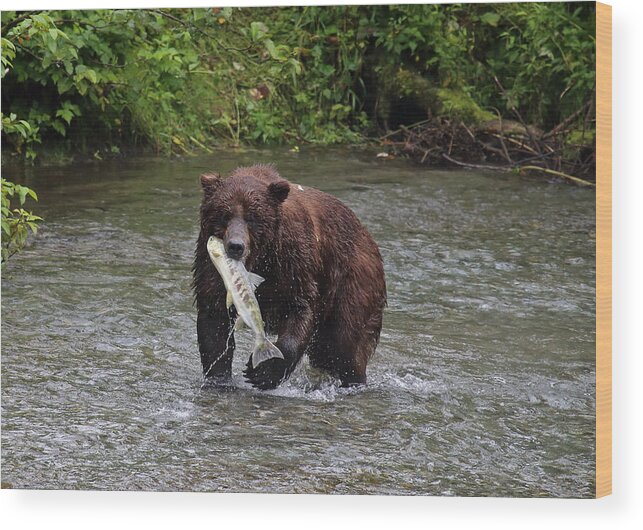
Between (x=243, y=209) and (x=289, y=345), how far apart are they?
665mm

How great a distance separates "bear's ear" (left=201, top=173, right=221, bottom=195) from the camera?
604 cm

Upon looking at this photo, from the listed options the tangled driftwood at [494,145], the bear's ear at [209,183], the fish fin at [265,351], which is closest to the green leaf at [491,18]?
the tangled driftwood at [494,145]

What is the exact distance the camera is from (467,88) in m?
6.54

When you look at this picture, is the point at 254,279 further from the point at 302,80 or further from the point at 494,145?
the point at 494,145

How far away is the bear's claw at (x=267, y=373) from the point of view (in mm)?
6316

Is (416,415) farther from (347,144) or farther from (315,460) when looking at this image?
(347,144)

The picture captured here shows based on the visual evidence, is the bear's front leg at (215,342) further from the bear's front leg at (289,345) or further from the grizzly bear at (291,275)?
the bear's front leg at (289,345)

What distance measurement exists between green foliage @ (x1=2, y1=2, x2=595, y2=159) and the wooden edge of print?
0.28 ft

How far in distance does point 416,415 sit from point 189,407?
3.34 feet

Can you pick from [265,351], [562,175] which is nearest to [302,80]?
[562,175]

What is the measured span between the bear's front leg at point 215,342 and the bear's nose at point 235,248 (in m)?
0.41

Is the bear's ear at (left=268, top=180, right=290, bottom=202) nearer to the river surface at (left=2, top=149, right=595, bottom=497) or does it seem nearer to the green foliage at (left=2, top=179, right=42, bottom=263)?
the river surface at (left=2, top=149, right=595, bottom=497)

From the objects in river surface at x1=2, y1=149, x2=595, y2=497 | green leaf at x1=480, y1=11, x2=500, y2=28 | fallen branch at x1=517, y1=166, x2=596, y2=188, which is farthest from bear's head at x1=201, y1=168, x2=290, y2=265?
fallen branch at x1=517, y1=166, x2=596, y2=188

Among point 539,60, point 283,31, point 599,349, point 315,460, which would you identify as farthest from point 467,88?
point 315,460
